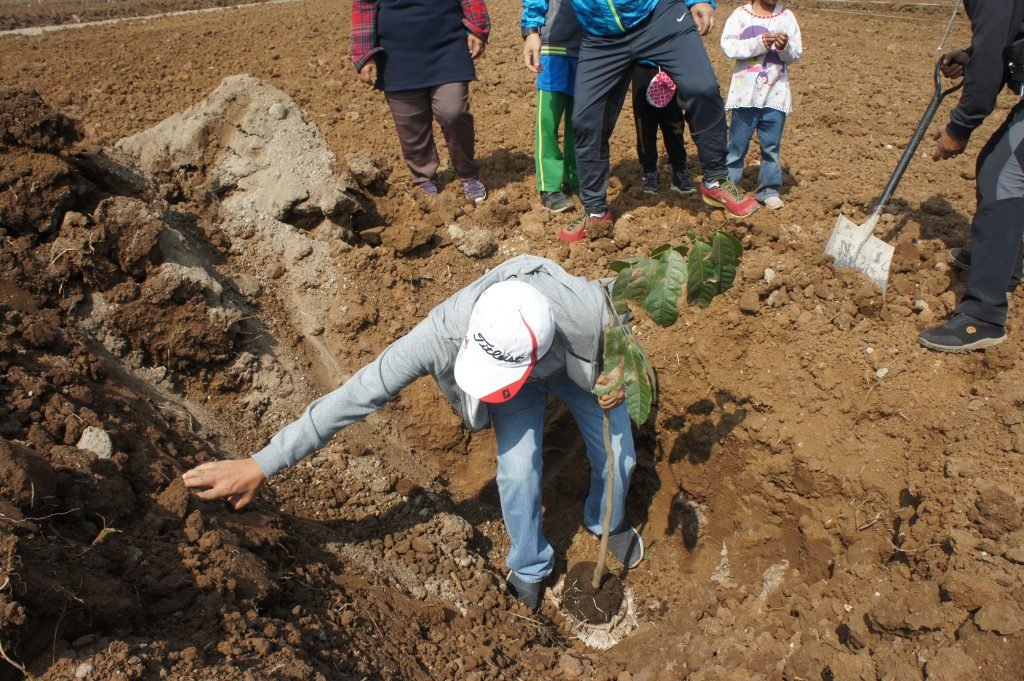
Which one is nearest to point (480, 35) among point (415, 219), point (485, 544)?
point (415, 219)

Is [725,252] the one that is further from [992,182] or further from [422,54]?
[422,54]

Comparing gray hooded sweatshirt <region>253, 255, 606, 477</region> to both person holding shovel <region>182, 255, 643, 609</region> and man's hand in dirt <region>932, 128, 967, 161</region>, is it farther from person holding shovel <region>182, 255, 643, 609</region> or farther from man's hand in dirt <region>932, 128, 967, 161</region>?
man's hand in dirt <region>932, 128, 967, 161</region>

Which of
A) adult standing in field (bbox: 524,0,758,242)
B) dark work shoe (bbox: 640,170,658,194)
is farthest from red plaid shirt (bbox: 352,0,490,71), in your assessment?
dark work shoe (bbox: 640,170,658,194)

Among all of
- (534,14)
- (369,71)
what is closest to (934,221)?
(534,14)

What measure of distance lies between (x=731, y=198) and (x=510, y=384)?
8.32ft

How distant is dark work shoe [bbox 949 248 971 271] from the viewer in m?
3.48

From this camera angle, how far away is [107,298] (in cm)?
305

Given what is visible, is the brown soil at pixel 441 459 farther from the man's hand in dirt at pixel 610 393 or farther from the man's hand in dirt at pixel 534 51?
the man's hand in dirt at pixel 610 393

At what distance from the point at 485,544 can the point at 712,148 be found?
254cm

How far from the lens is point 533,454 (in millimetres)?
2664

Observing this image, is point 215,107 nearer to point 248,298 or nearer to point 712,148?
point 248,298

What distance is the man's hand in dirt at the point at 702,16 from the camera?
3.64 meters

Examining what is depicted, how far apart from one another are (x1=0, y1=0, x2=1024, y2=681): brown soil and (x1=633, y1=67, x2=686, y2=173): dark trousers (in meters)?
0.30

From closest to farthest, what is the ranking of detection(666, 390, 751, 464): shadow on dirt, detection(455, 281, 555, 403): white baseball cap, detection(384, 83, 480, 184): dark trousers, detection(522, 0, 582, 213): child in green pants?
detection(455, 281, 555, 403): white baseball cap, detection(666, 390, 751, 464): shadow on dirt, detection(522, 0, 582, 213): child in green pants, detection(384, 83, 480, 184): dark trousers
